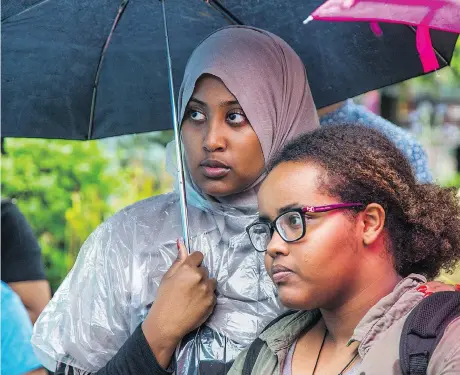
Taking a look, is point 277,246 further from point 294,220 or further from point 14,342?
A: point 14,342

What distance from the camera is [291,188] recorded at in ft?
7.48

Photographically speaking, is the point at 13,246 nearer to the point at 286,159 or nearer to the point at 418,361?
the point at 286,159

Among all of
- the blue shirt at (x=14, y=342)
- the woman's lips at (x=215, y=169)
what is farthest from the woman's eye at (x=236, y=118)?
the blue shirt at (x=14, y=342)

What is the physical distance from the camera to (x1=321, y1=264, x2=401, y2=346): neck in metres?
2.28

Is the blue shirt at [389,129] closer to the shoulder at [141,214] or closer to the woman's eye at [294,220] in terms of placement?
the shoulder at [141,214]

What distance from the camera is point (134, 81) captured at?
353 cm

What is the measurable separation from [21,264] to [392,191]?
106 inches

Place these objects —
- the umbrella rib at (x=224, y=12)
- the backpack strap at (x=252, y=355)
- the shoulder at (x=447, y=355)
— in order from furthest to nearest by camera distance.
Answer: the umbrella rib at (x=224, y=12) → the backpack strap at (x=252, y=355) → the shoulder at (x=447, y=355)

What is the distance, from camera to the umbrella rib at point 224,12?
3.29 m

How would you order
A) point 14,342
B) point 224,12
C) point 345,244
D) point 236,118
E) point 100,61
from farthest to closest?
point 14,342, point 100,61, point 224,12, point 236,118, point 345,244

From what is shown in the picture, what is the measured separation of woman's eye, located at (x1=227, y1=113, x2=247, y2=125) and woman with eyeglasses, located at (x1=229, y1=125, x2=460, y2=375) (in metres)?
0.35

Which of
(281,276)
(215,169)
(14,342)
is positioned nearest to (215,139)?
(215,169)

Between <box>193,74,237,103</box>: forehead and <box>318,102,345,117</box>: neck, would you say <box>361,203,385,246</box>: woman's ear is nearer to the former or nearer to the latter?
<box>193,74,237,103</box>: forehead

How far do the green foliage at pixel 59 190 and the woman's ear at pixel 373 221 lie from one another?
4900mm
